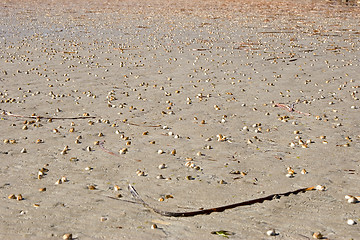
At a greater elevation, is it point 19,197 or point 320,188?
point 320,188

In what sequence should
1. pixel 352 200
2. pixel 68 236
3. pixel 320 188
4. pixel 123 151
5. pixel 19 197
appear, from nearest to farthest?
pixel 68 236
pixel 352 200
pixel 19 197
pixel 320 188
pixel 123 151

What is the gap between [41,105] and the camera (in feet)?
30.7

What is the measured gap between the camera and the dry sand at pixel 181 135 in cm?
482

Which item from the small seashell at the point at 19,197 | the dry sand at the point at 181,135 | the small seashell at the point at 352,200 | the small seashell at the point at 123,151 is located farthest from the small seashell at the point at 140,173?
the small seashell at the point at 352,200

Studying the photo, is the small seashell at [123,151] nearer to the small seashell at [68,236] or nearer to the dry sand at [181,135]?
the dry sand at [181,135]

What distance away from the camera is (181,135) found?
7.58 meters

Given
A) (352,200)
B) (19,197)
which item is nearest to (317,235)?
(352,200)

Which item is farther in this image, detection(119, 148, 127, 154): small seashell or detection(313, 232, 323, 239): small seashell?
detection(119, 148, 127, 154): small seashell

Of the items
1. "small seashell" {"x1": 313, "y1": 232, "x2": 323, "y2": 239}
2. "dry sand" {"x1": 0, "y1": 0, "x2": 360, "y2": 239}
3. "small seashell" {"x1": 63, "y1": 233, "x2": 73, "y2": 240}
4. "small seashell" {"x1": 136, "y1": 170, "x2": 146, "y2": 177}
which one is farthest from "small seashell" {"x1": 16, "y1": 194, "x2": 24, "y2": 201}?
"small seashell" {"x1": 313, "y1": 232, "x2": 323, "y2": 239}

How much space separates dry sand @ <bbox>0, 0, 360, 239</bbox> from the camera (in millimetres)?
4820

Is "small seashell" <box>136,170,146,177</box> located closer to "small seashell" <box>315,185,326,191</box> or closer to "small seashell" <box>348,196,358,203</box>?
"small seashell" <box>315,185,326,191</box>

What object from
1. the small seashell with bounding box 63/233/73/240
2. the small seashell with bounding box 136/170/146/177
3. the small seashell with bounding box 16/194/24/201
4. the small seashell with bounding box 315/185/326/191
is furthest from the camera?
the small seashell with bounding box 136/170/146/177

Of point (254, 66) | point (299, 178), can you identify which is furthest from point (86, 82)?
point (299, 178)

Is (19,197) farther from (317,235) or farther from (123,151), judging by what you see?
(317,235)
